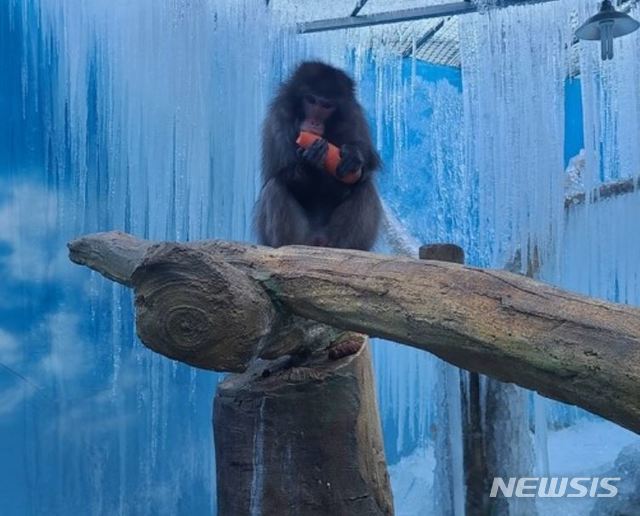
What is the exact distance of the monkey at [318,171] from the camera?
3199mm

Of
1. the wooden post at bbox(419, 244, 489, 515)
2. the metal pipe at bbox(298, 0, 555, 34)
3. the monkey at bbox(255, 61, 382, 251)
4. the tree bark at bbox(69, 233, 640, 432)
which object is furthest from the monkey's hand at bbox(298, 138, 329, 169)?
the metal pipe at bbox(298, 0, 555, 34)

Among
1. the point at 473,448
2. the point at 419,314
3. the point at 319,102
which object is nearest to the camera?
the point at 419,314

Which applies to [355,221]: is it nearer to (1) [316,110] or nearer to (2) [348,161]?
(2) [348,161]

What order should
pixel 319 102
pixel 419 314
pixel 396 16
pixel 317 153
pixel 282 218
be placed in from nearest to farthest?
1. pixel 419 314
2. pixel 317 153
3. pixel 282 218
4. pixel 319 102
5. pixel 396 16

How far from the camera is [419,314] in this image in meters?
1.52

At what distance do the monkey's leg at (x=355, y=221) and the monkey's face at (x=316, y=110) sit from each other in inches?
13.0

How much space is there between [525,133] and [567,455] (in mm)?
3820

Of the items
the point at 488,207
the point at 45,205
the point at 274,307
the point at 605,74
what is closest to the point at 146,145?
the point at 45,205

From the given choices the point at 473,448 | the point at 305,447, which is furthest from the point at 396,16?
the point at 305,447

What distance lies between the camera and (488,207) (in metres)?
5.65

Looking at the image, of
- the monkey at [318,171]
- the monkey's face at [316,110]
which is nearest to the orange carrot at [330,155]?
the monkey at [318,171]

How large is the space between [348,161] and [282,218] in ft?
1.19

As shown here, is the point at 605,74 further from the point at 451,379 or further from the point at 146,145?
the point at 146,145

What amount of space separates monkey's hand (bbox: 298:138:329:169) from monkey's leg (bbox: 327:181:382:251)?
0.84 feet
